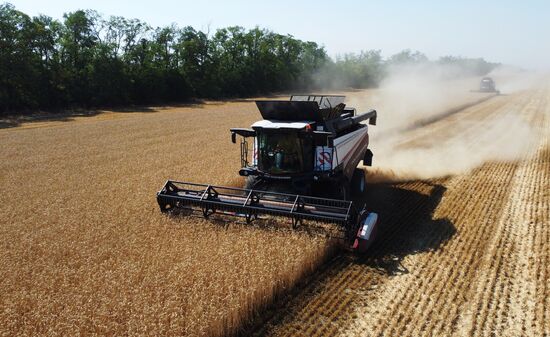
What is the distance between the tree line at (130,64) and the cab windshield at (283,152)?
29733mm

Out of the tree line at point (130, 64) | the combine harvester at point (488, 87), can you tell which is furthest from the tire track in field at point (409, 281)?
the combine harvester at point (488, 87)

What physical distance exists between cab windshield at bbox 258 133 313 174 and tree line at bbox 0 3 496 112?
29733 mm

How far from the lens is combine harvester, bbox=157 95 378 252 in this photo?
8.86 meters

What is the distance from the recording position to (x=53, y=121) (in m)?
29.6

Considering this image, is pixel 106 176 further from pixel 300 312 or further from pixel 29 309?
pixel 300 312

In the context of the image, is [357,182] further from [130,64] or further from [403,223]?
[130,64]

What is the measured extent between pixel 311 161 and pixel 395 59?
3412 inches

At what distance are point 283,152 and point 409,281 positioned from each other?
395 cm

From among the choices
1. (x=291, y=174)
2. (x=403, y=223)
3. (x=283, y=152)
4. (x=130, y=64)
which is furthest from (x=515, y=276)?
(x=130, y=64)

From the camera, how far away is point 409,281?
23.4ft

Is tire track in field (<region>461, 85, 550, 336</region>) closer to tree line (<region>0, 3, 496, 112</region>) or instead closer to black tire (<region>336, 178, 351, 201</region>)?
black tire (<region>336, 178, 351, 201</region>)

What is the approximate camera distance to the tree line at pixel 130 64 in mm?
33219

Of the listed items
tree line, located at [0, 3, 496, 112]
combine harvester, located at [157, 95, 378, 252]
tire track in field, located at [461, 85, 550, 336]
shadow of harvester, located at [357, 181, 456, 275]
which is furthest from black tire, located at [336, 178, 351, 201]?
tree line, located at [0, 3, 496, 112]

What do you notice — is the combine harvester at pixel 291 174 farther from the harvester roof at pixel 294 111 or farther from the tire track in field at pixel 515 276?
the tire track in field at pixel 515 276
